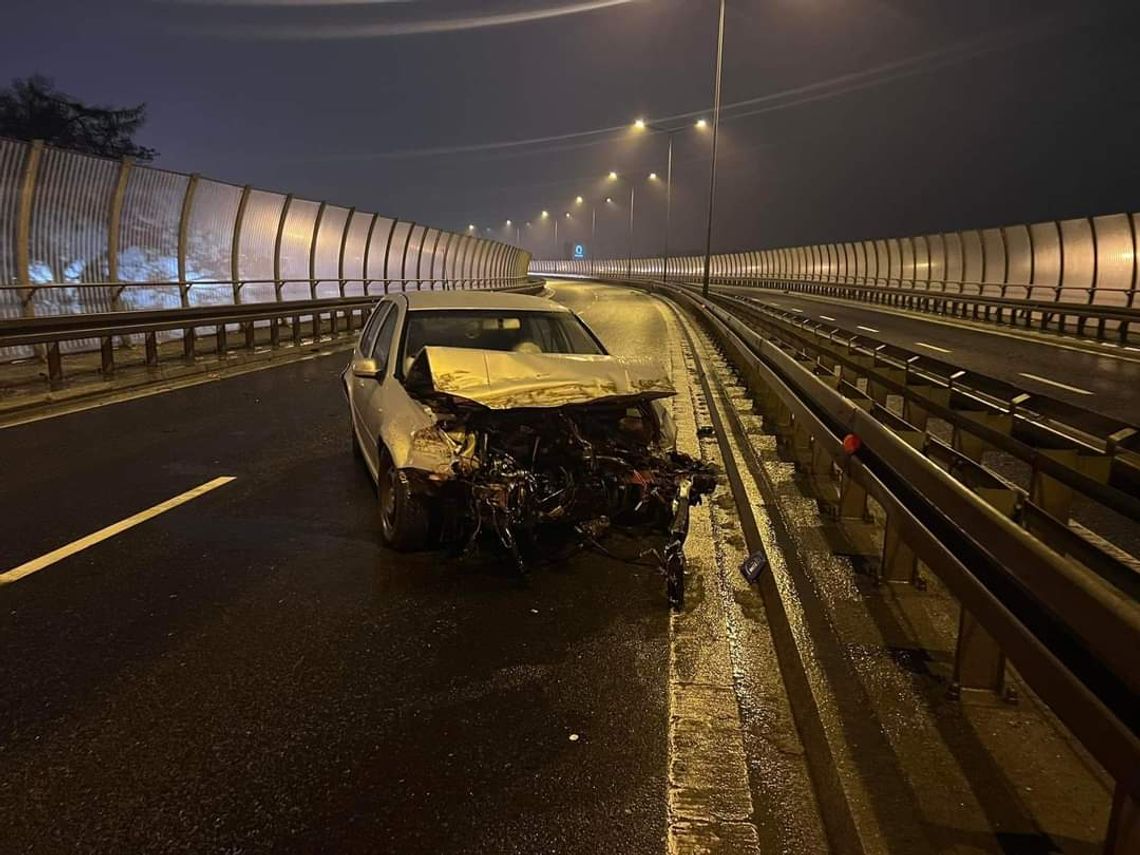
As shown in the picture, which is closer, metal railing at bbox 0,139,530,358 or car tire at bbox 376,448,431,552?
car tire at bbox 376,448,431,552

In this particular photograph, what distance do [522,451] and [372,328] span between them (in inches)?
118

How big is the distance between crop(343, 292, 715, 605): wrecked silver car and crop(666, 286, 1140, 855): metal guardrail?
1190mm

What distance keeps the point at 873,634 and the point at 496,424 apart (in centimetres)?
240

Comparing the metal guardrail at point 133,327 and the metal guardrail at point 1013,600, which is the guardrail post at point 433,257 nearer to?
the metal guardrail at point 133,327

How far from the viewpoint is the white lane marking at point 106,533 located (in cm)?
477

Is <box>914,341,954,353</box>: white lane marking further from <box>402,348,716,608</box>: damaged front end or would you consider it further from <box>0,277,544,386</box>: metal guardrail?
<box>402,348,716,608</box>: damaged front end

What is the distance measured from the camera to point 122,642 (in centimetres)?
391

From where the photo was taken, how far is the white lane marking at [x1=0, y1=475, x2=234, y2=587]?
4.77 metres

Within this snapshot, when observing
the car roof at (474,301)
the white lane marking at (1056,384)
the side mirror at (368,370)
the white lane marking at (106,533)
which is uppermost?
the car roof at (474,301)

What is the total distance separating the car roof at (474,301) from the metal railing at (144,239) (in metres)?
10.4

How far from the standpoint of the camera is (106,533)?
545 centimetres

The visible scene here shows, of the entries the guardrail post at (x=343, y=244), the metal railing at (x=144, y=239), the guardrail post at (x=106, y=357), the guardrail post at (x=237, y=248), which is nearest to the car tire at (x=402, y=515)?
Answer: the guardrail post at (x=106, y=357)

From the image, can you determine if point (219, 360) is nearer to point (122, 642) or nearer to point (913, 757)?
point (122, 642)

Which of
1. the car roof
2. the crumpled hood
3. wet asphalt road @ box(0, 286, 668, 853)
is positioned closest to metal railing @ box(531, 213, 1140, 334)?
the car roof
